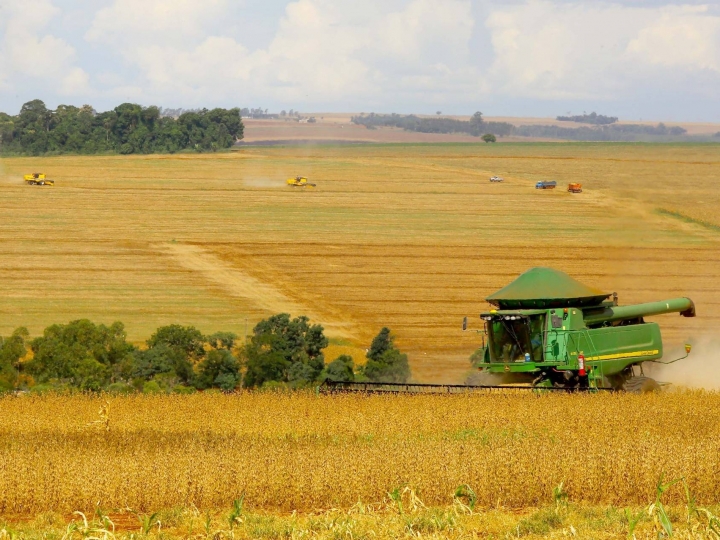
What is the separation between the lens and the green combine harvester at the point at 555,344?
21.2 m

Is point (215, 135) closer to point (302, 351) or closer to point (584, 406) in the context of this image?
point (302, 351)

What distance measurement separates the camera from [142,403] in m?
20.0

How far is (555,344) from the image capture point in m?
21.2

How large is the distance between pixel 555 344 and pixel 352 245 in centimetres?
3243

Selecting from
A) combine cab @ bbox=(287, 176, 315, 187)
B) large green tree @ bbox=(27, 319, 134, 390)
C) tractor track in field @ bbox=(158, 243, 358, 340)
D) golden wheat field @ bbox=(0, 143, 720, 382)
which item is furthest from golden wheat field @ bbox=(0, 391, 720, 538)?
combine cab @ bbox=(287, 176, 315, 187)

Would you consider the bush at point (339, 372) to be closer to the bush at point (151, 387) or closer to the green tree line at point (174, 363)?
the green tree line at point (174, 363)

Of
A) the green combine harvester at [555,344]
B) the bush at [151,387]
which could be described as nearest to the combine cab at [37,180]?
the bush at [151,387]

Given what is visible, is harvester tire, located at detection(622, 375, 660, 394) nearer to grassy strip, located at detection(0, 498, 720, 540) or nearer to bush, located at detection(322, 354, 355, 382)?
bush, located at detection(322, 354, 355, 382)

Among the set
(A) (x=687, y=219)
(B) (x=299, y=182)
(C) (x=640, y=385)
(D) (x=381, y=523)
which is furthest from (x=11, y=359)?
(B) (x=299, y=182)

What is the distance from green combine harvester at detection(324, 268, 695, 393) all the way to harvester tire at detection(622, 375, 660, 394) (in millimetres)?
20

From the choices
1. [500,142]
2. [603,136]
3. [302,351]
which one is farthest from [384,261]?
[500,142]

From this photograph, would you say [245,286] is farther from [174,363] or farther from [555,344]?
[555,344]

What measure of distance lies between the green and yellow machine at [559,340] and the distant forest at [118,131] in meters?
83.0

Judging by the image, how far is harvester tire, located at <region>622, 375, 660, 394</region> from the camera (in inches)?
838
